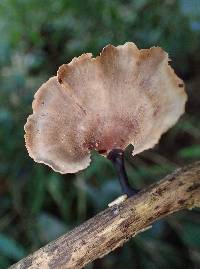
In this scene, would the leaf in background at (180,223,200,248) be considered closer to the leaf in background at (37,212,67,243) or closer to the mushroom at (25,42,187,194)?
the leaf in background at (37,212,67,243)

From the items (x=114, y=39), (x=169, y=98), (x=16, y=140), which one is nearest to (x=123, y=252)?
(x=16, y=140)

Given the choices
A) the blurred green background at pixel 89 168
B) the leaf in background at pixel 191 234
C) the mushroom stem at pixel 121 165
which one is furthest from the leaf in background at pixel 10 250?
the mushroom stem at pixel 121 165

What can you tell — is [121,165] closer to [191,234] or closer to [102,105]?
[102,105]

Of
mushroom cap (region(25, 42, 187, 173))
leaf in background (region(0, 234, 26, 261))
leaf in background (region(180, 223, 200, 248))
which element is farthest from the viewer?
leaf in background (region(180, 223, 200, 248))

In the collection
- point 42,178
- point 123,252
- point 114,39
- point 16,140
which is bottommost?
point 123,252

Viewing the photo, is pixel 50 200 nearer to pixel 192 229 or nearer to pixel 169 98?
pixel 192 229

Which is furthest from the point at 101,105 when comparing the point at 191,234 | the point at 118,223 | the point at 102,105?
the point at 191,234

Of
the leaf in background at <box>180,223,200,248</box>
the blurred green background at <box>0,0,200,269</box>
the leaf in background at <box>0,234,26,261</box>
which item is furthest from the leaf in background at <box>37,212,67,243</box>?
the leaf in background at <box>180,223,200,248</box>
